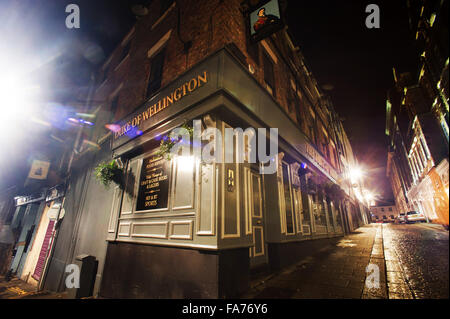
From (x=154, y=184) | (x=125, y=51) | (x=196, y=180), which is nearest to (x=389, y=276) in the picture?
(x=196, y=180)

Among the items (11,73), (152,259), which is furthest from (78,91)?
(152,259)

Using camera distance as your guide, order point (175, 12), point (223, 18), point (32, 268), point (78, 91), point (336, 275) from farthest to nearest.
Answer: point (78, 91) < point (32, 268) < point (175, 12) < point (223, 18) < point (336, 275)

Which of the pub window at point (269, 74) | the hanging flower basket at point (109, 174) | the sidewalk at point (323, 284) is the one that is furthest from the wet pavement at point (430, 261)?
the hanging flower basket at point (109, 174)

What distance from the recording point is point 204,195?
371cm

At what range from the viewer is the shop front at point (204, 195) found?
11.4 feet

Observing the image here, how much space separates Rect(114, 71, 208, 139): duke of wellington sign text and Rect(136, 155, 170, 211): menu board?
138 centimetres

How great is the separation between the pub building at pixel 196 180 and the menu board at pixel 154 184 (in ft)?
0.11

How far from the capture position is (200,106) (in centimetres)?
417

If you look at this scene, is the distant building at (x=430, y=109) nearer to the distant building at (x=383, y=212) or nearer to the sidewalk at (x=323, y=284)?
the sidewalk at (x=323, y=284)

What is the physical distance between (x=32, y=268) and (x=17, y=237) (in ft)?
14.8

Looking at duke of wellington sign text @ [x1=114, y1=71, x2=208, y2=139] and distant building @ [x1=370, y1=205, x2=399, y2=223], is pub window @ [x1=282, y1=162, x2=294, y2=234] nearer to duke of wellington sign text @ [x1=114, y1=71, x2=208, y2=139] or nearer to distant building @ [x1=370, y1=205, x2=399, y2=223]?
duke of wellington sign text @ [x1=114, y1=71, x2=208, y2=139]

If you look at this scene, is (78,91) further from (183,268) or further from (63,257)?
(183,268)

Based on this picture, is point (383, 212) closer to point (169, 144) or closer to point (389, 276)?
point (389, 276)

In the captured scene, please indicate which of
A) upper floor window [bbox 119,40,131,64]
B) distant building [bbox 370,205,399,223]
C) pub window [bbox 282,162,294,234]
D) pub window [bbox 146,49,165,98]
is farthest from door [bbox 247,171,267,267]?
distant building [bbox 370,205,399,223]
